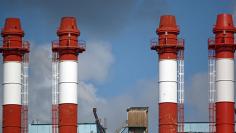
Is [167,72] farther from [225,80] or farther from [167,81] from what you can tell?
[225,80]

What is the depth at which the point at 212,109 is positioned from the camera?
8594cm

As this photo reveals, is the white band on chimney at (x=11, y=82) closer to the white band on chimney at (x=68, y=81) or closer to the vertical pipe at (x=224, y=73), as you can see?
the white band on chimney at (x=68, y=81)

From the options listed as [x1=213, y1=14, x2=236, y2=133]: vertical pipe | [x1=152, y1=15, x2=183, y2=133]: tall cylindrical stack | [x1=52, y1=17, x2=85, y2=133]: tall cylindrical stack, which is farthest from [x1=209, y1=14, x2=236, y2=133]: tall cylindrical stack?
[x1=52, y1=17, x2=85, y2=133]: tall cylindrical stack

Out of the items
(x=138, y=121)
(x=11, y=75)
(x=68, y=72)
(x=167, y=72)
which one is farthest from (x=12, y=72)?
(x=167, y=72)

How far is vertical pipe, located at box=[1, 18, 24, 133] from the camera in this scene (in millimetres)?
87562

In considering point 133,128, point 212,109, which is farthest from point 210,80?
point 133,128

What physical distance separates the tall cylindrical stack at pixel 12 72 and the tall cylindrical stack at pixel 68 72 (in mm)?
3892

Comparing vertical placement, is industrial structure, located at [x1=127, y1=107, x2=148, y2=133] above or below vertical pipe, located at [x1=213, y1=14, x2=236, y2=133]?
below

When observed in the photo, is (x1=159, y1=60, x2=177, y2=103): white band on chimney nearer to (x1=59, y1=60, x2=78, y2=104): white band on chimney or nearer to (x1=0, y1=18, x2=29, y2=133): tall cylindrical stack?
(x1=59, y1=60, x2=78, y2=104): white band on chimney

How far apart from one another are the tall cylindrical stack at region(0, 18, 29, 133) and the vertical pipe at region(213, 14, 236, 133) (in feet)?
58.5

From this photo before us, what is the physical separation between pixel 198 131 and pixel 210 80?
824 inches

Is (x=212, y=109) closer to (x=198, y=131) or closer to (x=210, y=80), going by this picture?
(x=210, y=80)

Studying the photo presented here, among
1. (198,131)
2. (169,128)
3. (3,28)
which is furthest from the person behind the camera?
(198,131)

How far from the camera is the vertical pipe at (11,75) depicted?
287 feet
